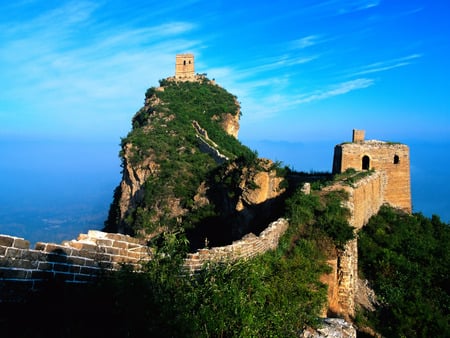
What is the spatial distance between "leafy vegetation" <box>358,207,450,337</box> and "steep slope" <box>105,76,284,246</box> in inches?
194

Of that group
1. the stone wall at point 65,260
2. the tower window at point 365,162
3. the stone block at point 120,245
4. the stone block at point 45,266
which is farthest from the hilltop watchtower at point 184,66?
the stone block at point 45,266

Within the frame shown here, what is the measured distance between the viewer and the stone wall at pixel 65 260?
432 cm

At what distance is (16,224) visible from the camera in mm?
123375

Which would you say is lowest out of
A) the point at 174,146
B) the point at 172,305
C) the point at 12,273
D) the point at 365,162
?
the point at 172,305

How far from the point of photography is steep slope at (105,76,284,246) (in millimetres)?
21656

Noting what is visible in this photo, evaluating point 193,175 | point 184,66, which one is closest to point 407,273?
point 193,175

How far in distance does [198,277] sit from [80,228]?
119 m

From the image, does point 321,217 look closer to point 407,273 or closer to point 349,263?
point 349,263

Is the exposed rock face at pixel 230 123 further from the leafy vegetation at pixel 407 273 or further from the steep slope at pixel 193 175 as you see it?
the leafy vegetation at pixel 407 273

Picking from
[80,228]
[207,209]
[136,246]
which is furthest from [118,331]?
[80,228]

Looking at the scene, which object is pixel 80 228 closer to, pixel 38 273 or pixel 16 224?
pixel 16 224

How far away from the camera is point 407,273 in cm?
1362

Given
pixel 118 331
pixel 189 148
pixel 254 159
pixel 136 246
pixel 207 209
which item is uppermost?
pixel 189 148

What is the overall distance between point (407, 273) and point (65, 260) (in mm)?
12006
